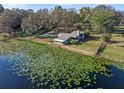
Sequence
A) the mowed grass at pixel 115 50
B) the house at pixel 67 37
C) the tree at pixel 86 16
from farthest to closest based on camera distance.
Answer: the tree at pixel 86 16, the house at pixel 67 37, the mowed grass at pixel 115 50

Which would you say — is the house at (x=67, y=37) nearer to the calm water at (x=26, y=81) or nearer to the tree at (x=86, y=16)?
the tree at (x=86, y=16)

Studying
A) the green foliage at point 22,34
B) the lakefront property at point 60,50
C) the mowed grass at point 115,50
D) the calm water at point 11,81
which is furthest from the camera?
the green foliage at point 22,34

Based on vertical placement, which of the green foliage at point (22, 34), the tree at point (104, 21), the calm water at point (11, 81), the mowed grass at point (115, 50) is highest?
the tree at point (104, 21)

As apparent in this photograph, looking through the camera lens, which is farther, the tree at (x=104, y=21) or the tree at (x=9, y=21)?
the tree at (x=9, y=21)

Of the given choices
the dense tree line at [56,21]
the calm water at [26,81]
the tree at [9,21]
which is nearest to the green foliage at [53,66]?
the calm water at [26,81]

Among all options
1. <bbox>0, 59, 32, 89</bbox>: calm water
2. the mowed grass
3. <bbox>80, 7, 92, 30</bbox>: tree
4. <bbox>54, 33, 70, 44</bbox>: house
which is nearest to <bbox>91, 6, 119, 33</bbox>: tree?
the mowed grass

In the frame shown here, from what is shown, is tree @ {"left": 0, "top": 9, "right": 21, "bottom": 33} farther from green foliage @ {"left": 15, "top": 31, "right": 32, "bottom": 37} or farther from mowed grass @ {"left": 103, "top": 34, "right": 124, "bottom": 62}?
mowed grass @ {"left": 103, "top": 34, "right": 124, "bottom": 62}

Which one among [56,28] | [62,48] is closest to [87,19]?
[56,28]

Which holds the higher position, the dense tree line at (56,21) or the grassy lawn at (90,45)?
the dense tree line at (56,21)
